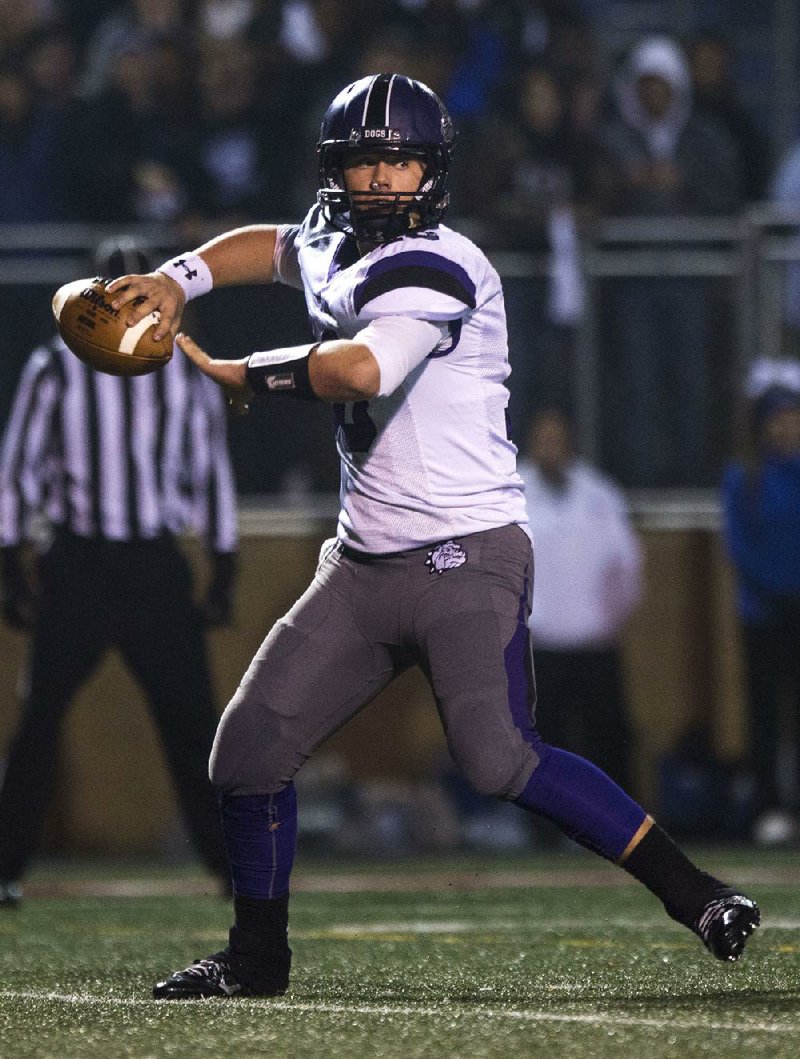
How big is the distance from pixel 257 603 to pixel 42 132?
2.21 m

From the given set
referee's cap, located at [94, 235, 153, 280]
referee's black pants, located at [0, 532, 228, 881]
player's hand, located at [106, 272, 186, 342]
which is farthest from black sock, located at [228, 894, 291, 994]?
referee's cap, located at [94, 235, 153, 280]

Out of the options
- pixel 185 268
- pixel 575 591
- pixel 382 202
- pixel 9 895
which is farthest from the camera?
pixel 575 591

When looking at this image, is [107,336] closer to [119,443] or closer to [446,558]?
[446,558]

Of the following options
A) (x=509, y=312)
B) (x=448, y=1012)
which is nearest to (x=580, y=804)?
(x=448, y=1012)

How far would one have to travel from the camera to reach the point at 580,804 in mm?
3934

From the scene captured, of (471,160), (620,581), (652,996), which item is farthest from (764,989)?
(471,160)

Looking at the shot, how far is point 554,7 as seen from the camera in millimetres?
10086

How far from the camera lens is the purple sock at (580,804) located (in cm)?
393

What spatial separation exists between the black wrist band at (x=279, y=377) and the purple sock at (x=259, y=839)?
0.75m

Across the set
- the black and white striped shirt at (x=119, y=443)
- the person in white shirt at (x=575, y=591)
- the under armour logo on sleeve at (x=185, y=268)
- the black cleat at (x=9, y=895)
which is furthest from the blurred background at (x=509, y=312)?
the under armour logo on sleeve at (x=185, y=268)

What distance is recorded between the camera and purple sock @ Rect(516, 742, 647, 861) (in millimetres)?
3928

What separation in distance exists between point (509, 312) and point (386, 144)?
5.17 metres

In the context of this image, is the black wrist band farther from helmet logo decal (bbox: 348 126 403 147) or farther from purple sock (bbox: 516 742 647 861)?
purple sock (bbox: 516 742 647 861)

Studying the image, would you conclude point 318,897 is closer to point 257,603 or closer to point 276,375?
point 257,603
